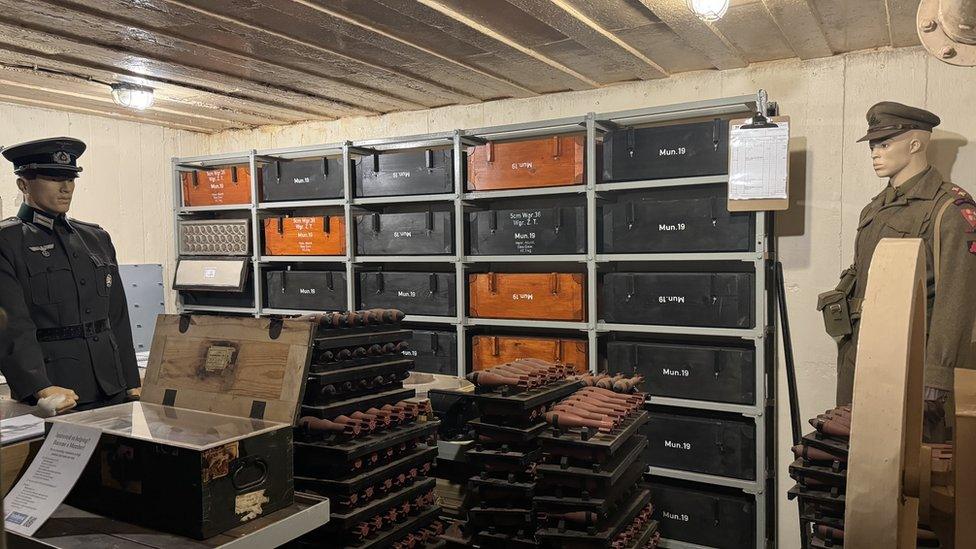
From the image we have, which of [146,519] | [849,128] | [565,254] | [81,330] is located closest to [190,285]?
[81,330]

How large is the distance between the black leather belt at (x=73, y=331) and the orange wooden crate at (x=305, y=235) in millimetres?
1652

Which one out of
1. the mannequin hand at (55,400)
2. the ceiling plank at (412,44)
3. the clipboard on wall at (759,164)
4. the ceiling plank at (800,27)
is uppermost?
the ceiling plank at (412,44)

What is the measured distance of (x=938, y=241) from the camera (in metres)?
2.73

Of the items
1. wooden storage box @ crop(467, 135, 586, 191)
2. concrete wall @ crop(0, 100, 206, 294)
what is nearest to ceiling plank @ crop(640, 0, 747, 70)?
wooden storage box @ crop(467, 135, 586, 191)

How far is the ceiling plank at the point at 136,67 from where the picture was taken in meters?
3.03

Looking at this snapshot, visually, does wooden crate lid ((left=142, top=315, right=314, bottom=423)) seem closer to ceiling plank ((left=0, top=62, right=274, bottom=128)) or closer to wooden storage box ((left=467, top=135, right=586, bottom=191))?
wooden storage box ((left=467, top=135, right=586, bottom=191))

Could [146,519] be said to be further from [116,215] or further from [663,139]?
[116,215]

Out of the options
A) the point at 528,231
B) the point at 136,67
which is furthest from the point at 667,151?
the point at 136,67

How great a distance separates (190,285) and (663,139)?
3.56 metres

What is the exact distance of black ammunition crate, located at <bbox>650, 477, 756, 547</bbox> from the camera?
3.23m

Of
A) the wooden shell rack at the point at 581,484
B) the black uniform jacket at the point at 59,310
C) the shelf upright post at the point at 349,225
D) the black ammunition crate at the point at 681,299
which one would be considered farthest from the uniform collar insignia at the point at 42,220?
the black ammunition crate at the point at 681,299

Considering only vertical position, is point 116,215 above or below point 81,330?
above

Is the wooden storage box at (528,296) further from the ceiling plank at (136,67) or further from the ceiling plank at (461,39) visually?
the ceiling plank at (136,67)

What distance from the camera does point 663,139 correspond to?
340cm
